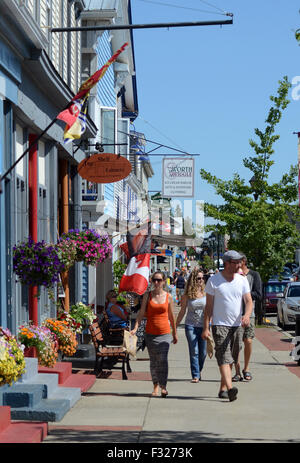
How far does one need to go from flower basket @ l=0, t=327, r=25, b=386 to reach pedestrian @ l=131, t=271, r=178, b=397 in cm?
285

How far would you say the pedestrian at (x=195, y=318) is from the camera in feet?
42.1

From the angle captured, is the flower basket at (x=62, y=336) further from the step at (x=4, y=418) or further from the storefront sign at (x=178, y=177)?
the storefront sign at (x=178, y=177)

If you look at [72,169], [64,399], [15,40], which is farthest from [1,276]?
[72,169]

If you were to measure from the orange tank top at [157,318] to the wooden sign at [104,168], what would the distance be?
529 cm

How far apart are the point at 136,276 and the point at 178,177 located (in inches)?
414

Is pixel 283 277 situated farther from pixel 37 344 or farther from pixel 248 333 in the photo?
pixel 37 344

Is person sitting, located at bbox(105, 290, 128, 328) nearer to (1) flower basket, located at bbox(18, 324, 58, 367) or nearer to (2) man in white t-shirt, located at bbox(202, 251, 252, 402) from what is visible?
(1) flower basket, located at bbox(18, 324, 58, 367)

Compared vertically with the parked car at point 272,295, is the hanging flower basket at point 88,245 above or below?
above

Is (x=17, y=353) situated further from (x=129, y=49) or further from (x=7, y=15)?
(x=129, y=49)

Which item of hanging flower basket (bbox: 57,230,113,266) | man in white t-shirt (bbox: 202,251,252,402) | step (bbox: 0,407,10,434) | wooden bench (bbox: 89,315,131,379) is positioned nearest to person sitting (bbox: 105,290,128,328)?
wooden bench (bbox: 89,315,131,379)

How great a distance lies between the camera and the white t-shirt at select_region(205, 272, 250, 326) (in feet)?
34.8

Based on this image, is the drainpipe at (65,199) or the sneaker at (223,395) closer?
the sneaker at (223,395)

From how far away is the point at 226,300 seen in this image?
10617 mm

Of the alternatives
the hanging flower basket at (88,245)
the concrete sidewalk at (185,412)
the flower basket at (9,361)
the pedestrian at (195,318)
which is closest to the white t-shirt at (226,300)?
the concrete sidewalk at (185,412)
